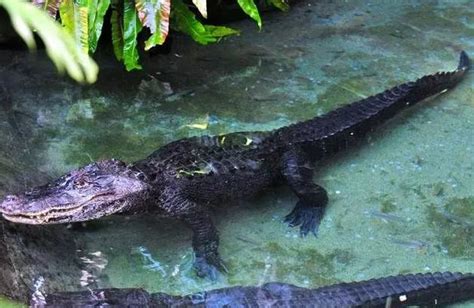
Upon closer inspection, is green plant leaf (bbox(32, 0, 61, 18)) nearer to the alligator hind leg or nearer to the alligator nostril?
the alligator nostril

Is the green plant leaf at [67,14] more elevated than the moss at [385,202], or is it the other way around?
the green plant leaf at [67,14]

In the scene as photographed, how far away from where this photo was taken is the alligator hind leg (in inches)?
118

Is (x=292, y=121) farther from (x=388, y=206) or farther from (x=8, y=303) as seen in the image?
(x=8, y=303)

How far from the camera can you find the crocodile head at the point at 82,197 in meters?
2.53

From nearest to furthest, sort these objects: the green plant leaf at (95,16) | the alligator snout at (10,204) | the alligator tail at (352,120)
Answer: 1. the alligator snout at (10,204)
2. the alligator tail at (352,120)
3. the green plant leaf at (95,16)

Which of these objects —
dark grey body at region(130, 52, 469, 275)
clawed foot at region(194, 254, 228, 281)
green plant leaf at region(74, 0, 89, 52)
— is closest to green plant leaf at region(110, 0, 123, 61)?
green plant leaf at region(74, 0, 89, 52)

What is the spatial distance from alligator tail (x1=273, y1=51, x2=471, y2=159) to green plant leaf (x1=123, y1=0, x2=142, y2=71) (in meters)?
1.07

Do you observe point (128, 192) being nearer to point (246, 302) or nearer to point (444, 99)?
point (246, 302)

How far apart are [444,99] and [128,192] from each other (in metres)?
2.29

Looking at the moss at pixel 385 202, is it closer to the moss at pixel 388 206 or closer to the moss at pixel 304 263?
the moss at pixel 388 206

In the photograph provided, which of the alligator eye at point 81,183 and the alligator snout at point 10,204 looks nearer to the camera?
the alligator snout at point 10,204

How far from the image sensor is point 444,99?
395 centimetres

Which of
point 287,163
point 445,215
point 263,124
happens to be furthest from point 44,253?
point 445,215

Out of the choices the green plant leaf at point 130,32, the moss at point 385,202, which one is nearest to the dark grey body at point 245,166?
the moss at point 385,202
